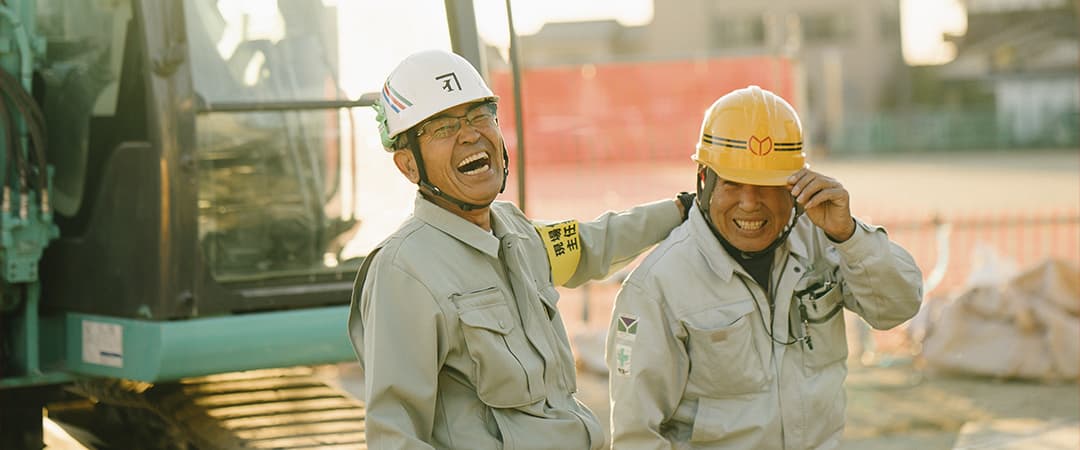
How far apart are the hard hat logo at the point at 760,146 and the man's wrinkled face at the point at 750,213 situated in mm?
85

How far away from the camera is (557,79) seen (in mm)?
16703

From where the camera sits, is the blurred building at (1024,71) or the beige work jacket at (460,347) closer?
the beige work jacket at (460,347)

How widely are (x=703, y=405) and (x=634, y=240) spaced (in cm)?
63

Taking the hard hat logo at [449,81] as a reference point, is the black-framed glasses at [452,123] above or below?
below

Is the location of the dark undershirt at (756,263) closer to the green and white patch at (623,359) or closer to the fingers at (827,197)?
the fingers at (827,197)

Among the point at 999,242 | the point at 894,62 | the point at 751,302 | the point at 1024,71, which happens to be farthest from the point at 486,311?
the point at 894,62

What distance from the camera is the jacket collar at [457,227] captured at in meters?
2.95

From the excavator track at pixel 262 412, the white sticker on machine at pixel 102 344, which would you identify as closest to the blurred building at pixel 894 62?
the excavator track at pixel 262 412

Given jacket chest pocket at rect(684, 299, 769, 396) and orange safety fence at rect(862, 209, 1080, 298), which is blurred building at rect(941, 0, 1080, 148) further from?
jacket chest pocket at rect(684, 299, 769, 396)

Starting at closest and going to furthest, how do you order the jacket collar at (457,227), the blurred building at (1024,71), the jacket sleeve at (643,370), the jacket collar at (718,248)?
1. the jacket collar at (457,227)
2. the jacket sleeve at (643,370)
3. the jacket collar at (718,248)
4. the blurred building at (1024,71)

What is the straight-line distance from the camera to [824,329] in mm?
3393

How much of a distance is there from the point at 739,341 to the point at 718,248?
24 cm

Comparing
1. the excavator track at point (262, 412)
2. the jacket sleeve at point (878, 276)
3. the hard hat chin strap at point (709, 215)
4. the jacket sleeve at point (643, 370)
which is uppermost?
the hard hat chin strap at point (709, 215)

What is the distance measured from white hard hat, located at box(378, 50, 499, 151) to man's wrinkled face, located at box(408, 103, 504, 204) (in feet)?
0.12
